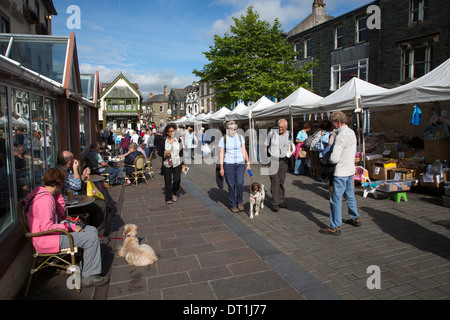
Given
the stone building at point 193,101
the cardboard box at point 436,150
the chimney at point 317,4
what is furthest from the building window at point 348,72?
the stone building at point 193,101

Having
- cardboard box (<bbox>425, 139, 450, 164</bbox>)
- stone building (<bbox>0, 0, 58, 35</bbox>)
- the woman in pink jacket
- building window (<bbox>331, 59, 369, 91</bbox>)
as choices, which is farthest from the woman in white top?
building window (<bbox>331, 59, 369, 91</bbox>)

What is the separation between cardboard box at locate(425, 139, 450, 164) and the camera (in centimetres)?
706

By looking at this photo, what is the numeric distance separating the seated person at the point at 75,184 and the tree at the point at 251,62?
52.6 feet

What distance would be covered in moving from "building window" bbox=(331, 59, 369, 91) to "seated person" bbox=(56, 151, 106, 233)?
19.4 metres

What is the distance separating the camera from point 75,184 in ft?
15.7

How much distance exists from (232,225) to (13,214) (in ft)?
10.4

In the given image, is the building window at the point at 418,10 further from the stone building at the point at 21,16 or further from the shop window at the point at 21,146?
the stone building at the point at 21,16

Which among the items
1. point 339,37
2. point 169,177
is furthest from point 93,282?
point 339,37

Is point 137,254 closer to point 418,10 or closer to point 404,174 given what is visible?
point 404,174

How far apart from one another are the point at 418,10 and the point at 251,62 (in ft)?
31.0

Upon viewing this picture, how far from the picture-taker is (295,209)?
635 centimetres

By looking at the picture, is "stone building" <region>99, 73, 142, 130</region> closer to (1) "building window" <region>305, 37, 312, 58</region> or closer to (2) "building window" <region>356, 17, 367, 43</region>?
(1) "building window" <region>305, 37, 312, 58</region>

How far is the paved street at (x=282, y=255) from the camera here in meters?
3.24

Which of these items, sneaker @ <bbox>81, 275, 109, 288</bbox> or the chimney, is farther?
the chimney
